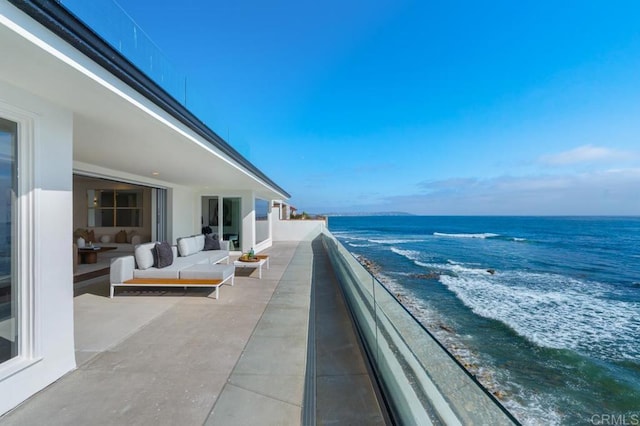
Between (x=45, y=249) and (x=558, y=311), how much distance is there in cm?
1103

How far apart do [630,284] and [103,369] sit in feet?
59.9

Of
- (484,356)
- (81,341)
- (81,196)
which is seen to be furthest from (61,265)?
(81,196)

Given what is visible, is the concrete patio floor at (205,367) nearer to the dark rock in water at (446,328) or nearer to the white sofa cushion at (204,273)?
the white sofa cushion at (204,273)

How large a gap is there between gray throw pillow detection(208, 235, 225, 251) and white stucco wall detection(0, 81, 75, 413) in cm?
588

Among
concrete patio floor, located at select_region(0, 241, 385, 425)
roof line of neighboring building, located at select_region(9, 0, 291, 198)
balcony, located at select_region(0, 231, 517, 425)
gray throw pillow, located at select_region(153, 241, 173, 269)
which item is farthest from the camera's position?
gray throw pillow, located at select_region(153, 241, 173, 269)

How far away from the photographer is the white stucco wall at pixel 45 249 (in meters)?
2.16

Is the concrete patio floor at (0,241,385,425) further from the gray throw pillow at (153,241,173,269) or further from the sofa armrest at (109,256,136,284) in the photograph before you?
the gray throw pillow at (153,241,173,269)

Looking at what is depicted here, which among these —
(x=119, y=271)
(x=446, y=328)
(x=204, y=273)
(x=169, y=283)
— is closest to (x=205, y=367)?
(x=204, y=273)

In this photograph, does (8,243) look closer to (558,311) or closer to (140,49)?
(140,49)

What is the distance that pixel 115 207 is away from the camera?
11094 millimetres

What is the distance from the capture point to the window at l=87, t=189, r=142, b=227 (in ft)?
36.0

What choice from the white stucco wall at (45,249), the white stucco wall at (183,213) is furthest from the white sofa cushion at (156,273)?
the white stucco wall at (183,213)

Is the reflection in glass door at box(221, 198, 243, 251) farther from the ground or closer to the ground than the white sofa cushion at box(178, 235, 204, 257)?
farther from the ground

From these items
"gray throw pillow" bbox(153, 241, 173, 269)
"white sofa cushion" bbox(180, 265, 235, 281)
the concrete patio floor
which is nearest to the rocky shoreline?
the concrete patio floor
